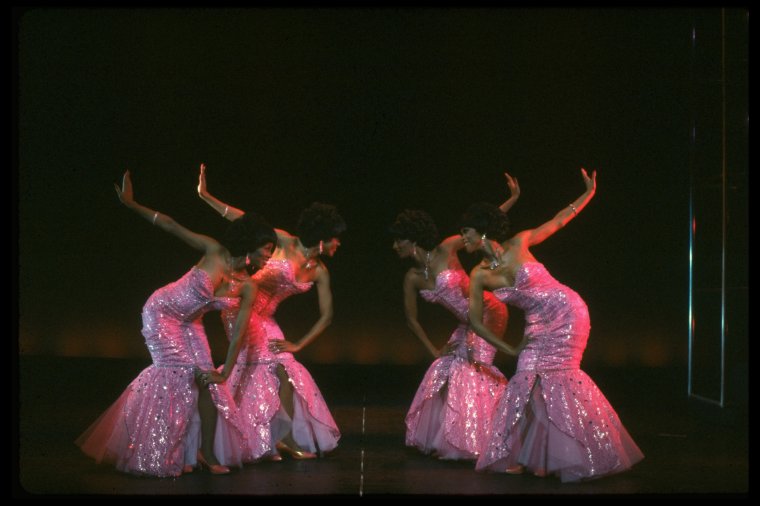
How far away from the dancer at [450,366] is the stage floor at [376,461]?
132mm

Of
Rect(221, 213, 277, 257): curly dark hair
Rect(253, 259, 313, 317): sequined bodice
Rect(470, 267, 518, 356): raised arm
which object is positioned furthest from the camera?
Rect(253, 259, 313, 317): sequined bodice

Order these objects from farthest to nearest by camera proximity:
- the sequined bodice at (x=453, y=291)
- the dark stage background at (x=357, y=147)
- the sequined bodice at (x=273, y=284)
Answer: the dark stage background at (x=357, y=147) < the sequined bodice at (x=453, y=291) < the sequined bodice at (x=273, y=284)

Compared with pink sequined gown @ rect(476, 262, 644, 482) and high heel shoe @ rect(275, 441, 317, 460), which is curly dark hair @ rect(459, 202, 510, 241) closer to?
pink sequined gown @ rect(476, 262, 644, 482)

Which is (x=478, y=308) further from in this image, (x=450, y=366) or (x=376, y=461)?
(x=376, y=461)

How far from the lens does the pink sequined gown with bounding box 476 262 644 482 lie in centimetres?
469

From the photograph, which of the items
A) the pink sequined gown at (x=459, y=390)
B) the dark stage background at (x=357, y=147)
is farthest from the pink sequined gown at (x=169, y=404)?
the dark stage background at (x=357, y=147)

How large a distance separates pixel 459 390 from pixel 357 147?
2901mm

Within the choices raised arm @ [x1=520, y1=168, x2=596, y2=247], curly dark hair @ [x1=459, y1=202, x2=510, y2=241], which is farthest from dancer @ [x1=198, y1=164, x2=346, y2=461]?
raised arm @ [x1=520, y1=168, x2=596, y2=247]

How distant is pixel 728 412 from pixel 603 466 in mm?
2198

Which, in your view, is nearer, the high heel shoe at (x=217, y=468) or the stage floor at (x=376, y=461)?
the stage floor at (x=376, y=461)

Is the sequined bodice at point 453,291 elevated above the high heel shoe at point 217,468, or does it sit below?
above

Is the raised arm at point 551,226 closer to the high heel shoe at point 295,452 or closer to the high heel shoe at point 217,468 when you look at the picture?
the high heel shoe at point 295,452

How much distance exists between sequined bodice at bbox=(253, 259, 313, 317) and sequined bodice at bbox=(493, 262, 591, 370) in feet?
3.99

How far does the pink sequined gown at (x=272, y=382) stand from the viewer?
17.3 ft
